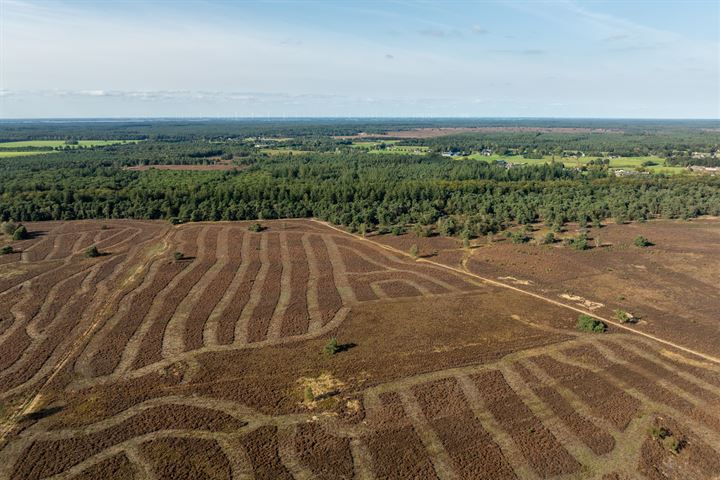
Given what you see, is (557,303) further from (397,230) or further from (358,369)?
(397,230)

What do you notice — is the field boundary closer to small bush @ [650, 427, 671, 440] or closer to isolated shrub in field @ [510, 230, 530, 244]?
small bush @ [650, 427, 671, 440]

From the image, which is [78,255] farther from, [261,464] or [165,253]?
[261,464]

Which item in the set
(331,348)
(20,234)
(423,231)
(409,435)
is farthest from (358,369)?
(20,234)

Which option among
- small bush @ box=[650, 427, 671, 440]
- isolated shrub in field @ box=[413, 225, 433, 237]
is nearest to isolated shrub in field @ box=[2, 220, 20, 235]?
isolated shrub in field @ box=[413, 225, 433, 237]

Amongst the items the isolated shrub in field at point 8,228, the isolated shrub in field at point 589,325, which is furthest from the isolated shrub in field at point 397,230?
the isolated shrub in field at point 8,228

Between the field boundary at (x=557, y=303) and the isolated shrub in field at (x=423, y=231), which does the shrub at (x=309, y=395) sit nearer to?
the field boundary at (x=557, y=303)

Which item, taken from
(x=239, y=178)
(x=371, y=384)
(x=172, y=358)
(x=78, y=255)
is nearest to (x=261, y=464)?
(x=371, y=384)
